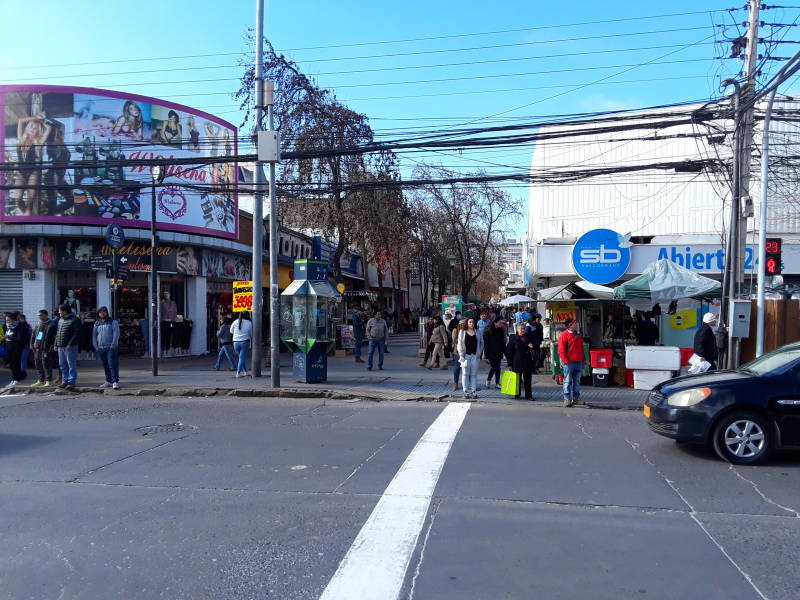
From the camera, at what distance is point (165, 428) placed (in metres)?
9.57

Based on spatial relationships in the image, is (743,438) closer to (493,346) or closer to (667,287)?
(667,287)

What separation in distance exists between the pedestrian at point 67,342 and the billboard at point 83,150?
209 inches

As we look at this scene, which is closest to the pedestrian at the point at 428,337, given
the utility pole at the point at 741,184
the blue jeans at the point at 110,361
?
the utility pole at the point at 741,184

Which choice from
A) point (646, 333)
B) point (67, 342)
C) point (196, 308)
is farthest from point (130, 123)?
point (646, 333)

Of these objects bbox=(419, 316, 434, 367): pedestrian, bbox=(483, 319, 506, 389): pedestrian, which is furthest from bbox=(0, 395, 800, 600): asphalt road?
bbox=(419, 316, 434, 367): pedestrian

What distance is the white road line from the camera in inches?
161

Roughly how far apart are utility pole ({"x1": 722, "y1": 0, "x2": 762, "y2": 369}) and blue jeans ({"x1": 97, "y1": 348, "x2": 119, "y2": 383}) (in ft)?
42.6

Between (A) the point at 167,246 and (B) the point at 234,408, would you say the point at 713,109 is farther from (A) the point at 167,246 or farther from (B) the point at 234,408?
(A) the point at 167,246

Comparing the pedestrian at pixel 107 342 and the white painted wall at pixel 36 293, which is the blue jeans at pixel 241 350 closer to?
the pedestrian at pixel 107 342

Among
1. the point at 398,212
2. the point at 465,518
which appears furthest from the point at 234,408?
the point at 398,212

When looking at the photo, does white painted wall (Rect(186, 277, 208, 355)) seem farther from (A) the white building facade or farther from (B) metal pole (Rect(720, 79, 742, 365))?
(B) metal pole (Rect(720, 79, 742, 365))

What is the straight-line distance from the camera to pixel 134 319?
2073cm

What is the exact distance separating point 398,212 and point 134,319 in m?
11.6

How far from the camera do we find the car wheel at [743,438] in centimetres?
726
